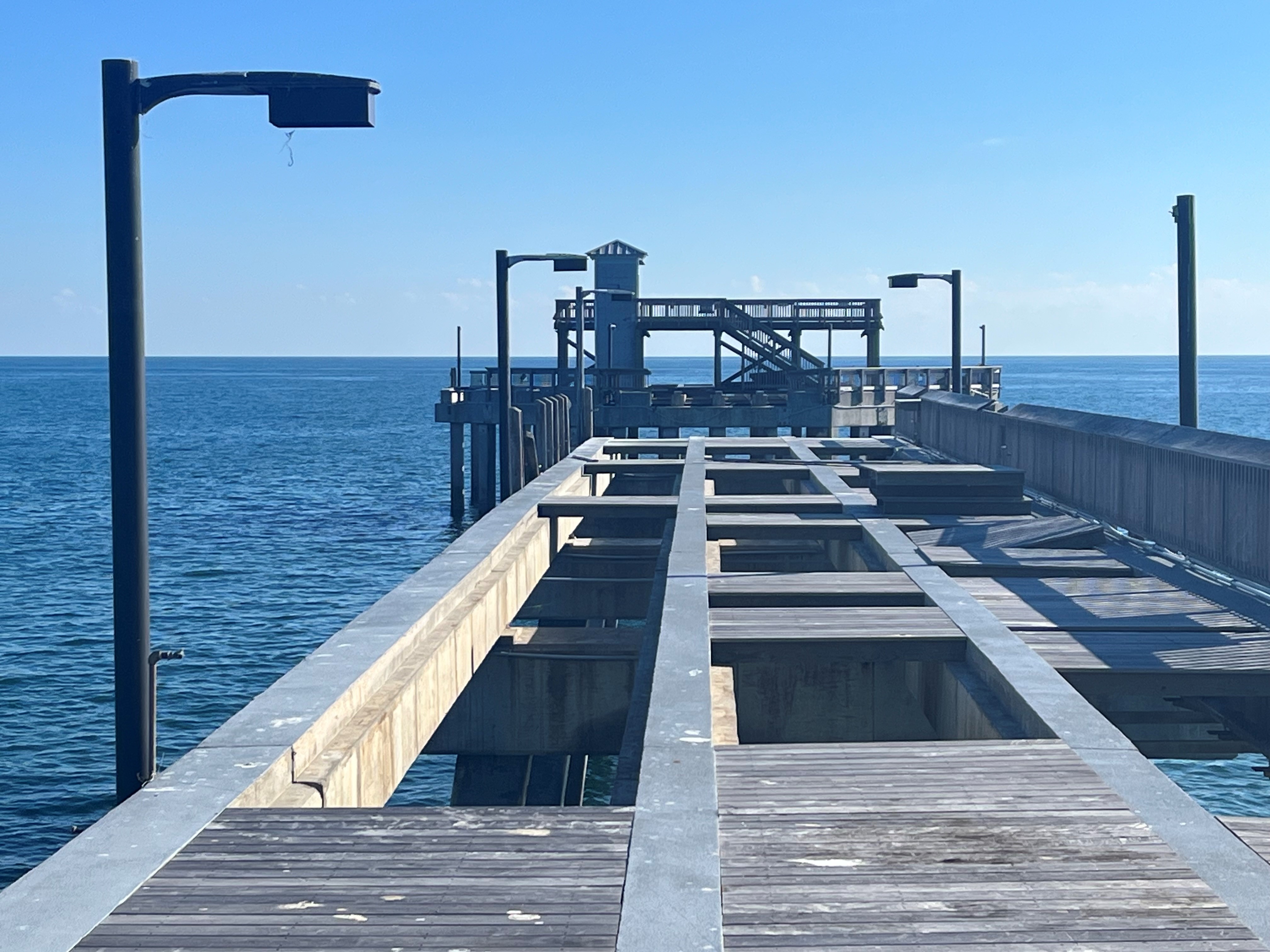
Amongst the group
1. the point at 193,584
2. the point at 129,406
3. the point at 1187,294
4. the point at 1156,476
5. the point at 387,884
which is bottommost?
the point at 193,584

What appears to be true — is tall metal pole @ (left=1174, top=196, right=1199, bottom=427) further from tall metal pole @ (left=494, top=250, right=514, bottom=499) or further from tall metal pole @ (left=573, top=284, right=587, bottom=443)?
tall metal pole @ (left=573, top=284, right=587, bottom=443)

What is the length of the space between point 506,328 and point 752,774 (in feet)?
60.1

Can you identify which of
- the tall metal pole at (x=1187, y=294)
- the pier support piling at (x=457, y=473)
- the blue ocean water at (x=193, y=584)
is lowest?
the blue ocean water at (x=193, y=584)

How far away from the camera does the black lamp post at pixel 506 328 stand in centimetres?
2366

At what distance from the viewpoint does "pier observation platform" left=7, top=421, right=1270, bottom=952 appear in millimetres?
4461

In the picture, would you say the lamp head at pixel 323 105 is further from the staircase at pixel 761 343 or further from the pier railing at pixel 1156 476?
the staircase at pixel 761 343

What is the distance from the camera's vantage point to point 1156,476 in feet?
45.1

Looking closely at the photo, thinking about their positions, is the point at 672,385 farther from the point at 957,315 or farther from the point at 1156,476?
the point at 1156,476

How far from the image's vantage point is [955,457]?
25.0m

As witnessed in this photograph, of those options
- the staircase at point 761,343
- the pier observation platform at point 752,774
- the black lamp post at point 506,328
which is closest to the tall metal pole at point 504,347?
the black lamp post at point 506,328

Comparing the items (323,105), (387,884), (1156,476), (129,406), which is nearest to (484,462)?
(1156,476)

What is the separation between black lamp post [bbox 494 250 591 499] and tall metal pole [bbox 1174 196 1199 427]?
10.6 m

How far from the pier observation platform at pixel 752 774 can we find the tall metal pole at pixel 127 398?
2.19ft

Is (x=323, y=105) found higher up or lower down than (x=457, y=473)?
higher up
